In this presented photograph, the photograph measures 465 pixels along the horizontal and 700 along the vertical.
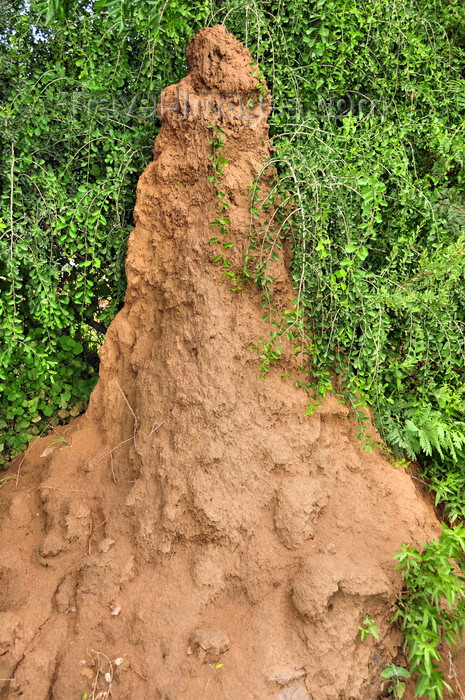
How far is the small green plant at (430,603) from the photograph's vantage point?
238 cm

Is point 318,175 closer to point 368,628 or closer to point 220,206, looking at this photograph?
point 220,206

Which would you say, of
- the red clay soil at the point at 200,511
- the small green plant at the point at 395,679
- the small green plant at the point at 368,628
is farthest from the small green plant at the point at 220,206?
the small green plant at the point at 395,679

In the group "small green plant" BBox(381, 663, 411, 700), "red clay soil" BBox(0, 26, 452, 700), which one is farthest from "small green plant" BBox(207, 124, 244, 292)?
"small green plant" BBox(381, 663, 411, 700)

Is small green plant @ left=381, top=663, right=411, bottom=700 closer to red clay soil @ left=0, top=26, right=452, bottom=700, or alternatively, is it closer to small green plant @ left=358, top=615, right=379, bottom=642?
red clay soil @ left=0, top=26, right=452, bottom=700

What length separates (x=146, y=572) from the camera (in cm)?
282

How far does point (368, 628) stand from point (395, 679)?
351 millimetres

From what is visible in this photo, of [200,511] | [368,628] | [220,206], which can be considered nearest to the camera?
[368,628]

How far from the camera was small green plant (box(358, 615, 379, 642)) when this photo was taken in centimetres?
249

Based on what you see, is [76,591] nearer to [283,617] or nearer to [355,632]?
[283,617]

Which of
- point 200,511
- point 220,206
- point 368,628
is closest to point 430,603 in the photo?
point 368,628

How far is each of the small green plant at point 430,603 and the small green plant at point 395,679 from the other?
0.23ft

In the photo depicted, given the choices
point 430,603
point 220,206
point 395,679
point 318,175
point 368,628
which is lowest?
point 395,679

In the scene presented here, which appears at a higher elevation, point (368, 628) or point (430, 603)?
point (430, 603)

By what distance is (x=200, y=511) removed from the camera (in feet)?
9.16
